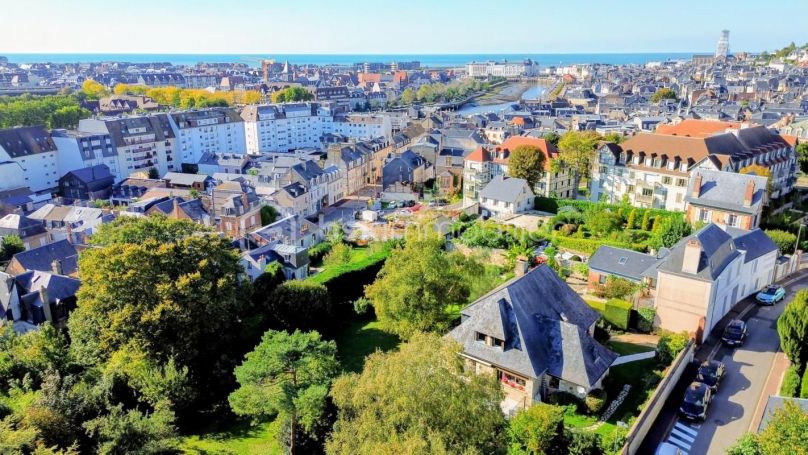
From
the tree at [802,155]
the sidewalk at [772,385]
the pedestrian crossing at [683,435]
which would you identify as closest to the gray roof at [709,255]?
the sidewalk at [772,385]

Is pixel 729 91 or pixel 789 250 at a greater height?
pixel 729 91

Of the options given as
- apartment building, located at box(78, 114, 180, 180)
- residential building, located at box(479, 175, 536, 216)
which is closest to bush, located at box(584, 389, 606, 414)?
residential building, located at box(479, 175, 536, 216)

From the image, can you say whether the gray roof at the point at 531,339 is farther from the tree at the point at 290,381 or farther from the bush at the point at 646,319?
the tree at the point at 290,381

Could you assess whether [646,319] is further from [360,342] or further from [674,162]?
[674,162]

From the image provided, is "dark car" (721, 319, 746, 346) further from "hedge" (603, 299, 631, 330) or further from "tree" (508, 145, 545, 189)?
"tree" (508, 145, 545, 189)

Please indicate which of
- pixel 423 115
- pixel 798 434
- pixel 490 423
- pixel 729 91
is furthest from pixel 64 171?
pixel 729 91

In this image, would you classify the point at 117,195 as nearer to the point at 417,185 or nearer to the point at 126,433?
the point at 417,185
